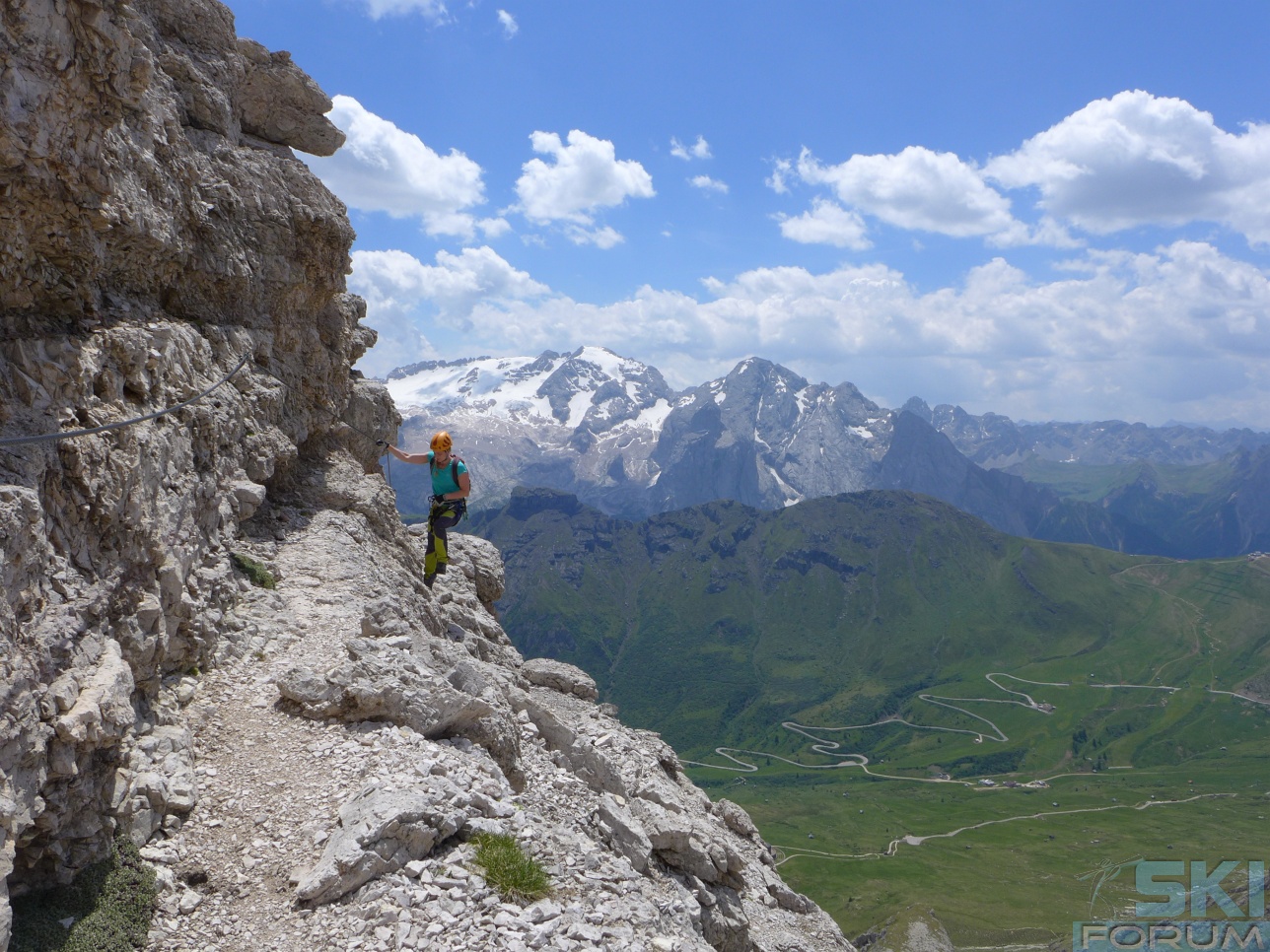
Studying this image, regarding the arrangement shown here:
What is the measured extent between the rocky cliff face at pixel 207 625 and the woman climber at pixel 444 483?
3325mm

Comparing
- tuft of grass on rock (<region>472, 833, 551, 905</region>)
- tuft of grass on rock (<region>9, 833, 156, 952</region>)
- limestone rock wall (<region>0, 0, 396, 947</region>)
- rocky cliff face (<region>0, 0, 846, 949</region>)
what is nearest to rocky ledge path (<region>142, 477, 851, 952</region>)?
rocky cliff face (<region>0, 0, 846, 949</region>)

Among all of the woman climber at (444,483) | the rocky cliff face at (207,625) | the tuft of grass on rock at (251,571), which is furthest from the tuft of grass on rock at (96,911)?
the woman climber at (444,483)

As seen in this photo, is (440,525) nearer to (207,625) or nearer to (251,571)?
(251,571)

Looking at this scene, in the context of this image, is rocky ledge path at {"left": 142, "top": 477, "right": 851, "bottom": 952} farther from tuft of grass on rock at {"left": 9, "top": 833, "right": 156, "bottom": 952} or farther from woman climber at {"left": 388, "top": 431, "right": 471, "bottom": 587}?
woman climber at {"left": 388, "top": 431, "right": 471, "bottom": 587}

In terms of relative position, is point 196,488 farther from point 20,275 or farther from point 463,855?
point 463,855

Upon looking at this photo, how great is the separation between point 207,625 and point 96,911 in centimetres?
784

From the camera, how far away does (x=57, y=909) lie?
12.2m

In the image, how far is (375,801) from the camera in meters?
14.7

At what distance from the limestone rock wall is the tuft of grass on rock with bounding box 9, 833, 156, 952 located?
1.29 feet

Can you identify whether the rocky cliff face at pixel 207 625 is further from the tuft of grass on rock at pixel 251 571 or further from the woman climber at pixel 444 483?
the woman climber at pixel 444 483

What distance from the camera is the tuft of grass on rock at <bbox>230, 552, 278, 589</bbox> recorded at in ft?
76.8

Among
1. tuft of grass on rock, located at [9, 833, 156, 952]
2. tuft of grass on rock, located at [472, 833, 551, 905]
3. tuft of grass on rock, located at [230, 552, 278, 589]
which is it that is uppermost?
tuft of grass on rock, located at [230, 552, 278, 589]

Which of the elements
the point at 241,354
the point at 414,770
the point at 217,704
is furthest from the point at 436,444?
the point at 414,770

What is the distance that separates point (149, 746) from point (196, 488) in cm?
822
